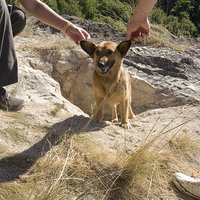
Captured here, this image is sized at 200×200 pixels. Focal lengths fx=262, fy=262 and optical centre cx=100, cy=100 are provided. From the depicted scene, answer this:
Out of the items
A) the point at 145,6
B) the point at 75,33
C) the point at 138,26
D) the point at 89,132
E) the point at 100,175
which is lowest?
the point at 89,132

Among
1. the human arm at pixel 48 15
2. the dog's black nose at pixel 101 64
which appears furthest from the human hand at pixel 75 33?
the dog's black nose at pixel 101 64

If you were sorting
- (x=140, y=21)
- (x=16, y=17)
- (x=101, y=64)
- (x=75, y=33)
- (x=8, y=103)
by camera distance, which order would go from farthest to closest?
(x=101, y=64)
(x=8, y=103)
(x=16, y=17)
(x=75, y=33)
(x=140, y=21)

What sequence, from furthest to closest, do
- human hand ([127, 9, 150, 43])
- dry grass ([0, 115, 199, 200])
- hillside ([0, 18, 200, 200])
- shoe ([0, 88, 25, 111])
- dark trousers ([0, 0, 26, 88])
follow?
shoe ([0, 88, 25, 111])
human hand ([127, 9, 150, 43])
dark trousers ([0, 0, 26, 88])
hillside ([0, 18, 200, 200])
dry grass ([0, 115, 199, 200])

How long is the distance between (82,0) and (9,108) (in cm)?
977

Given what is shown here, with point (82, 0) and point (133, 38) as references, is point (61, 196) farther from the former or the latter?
point (82, 0)

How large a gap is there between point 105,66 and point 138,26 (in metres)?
0.98

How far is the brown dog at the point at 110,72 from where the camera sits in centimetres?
380

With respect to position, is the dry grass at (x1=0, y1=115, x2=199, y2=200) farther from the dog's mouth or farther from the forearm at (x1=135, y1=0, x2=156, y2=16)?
the dog's mouth

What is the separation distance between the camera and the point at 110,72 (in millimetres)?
4062

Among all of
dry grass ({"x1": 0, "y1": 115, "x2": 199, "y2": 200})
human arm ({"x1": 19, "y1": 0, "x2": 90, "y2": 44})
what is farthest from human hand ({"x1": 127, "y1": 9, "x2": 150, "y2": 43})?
dry grass ({"x1": 0, "y1": 115, "x2": 199, "y2": 200})

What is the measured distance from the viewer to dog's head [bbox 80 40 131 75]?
12.4 feet

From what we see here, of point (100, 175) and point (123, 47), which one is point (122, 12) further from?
point (100, 175)

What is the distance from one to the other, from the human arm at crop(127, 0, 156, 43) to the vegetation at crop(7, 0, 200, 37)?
14.5ft

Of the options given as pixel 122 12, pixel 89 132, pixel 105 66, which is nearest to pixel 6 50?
pixel 89 132
